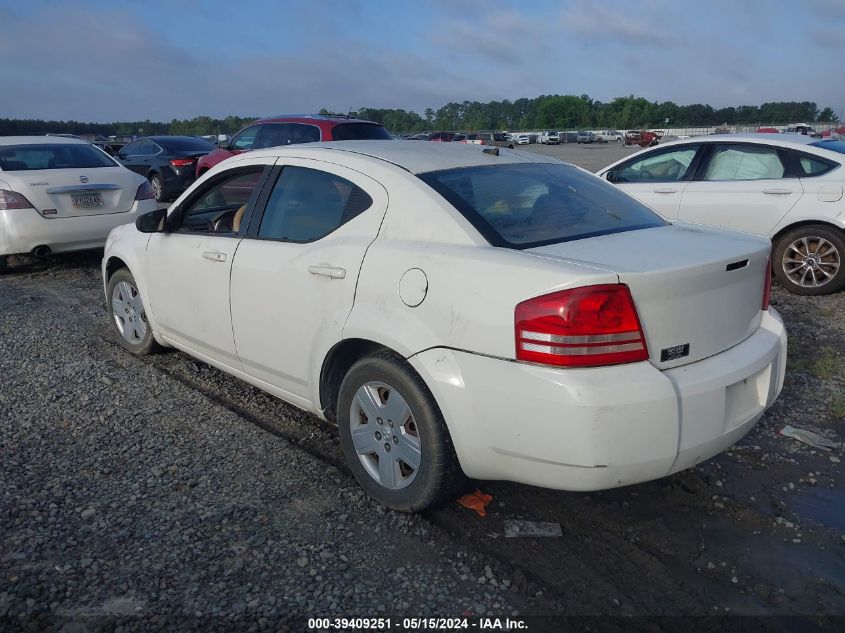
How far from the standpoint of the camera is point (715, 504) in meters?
3.30

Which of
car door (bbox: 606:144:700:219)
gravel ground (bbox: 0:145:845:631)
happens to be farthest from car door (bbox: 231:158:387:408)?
car door (bbox: 606:144:700:219)

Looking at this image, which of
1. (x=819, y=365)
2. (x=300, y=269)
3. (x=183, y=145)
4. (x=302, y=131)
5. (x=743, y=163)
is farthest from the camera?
(x=183, y=145)

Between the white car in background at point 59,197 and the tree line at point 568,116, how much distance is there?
199 ft

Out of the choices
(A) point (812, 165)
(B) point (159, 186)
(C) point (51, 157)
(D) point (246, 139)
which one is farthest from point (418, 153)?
(B) point (159, 186)

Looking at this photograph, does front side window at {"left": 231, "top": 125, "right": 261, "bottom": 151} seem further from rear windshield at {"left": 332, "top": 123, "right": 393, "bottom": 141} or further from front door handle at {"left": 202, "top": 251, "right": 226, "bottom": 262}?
front door handle at {"left": 202, "top": 251, "right": 226, "bottom": 262}

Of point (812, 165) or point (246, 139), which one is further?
point (246, 139)

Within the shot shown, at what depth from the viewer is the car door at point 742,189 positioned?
280 inches

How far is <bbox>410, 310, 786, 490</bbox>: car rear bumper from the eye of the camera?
2.52m

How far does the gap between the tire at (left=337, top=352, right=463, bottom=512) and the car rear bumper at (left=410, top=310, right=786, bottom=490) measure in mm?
98

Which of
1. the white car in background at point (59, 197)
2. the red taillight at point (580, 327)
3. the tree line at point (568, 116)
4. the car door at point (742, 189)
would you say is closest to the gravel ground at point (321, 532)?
the red taillight at point (580, 327)

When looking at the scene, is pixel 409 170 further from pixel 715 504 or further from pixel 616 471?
pixel 715 504

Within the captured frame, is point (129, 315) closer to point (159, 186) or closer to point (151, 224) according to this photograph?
point (151, 224)

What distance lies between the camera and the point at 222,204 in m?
5.35

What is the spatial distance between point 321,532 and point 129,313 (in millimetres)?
3033
